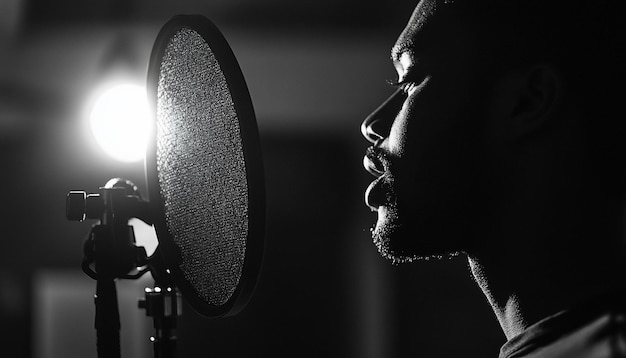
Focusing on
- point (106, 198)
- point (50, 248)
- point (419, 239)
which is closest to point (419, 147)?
point (419, 239)

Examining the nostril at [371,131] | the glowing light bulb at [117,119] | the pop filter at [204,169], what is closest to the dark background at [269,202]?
the glowing light bulb at [117,119]

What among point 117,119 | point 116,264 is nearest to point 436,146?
point 116,264

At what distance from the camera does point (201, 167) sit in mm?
864

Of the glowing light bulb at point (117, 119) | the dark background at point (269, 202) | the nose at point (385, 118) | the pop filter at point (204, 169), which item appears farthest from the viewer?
the dark background at point (269, 202)

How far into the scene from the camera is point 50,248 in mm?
2939

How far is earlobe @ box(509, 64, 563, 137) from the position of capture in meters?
0.88

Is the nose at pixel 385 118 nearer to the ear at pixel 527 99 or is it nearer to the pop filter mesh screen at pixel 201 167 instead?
the ear at pixel 527 99

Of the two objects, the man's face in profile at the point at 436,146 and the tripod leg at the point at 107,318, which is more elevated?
the man's face in profile at the point at 436,146

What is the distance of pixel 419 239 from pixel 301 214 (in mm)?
Result: 2060

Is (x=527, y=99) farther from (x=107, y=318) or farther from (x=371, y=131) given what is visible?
(x=107, y=318)

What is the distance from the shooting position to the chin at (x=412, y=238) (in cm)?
94

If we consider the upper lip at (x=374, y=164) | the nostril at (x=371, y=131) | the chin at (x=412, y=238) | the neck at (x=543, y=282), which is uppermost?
the nostril at (x=371, y=131)

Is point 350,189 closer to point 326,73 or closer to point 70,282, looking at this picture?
point 326,73

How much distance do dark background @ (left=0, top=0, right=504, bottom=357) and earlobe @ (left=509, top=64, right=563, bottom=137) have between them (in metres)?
2.07
